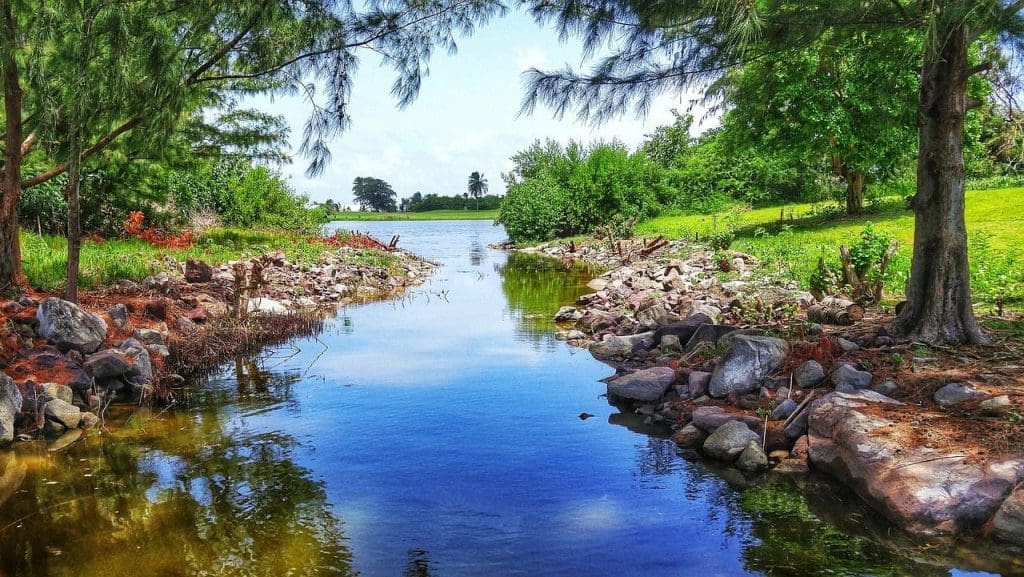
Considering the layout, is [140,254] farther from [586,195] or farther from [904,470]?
[586,195]

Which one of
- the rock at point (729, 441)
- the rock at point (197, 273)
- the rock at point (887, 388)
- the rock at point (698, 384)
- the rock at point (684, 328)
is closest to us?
the rock at point (729, 441)

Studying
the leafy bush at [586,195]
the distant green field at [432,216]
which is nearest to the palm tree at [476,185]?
the distant green field at [432,216]

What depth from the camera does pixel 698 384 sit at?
26.0 feet

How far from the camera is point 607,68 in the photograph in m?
7.78

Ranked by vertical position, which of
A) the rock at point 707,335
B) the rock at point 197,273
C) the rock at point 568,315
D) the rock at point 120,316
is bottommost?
the rock at point 568,315

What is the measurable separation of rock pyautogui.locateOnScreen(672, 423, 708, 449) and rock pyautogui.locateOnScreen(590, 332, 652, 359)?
3310mm

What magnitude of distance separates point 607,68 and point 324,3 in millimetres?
3054

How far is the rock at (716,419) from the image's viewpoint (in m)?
6.77

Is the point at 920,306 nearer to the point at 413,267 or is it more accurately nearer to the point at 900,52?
the point at 900,52

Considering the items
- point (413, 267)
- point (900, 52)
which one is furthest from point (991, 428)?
point (413, 267)

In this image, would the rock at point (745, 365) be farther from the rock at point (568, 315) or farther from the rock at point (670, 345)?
the rock at point (568, 315)

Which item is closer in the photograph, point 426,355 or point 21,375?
point 21,375

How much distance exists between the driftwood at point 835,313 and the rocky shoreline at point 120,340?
8149 mm

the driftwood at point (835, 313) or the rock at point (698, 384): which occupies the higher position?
the driftwood at point (835, 313)
